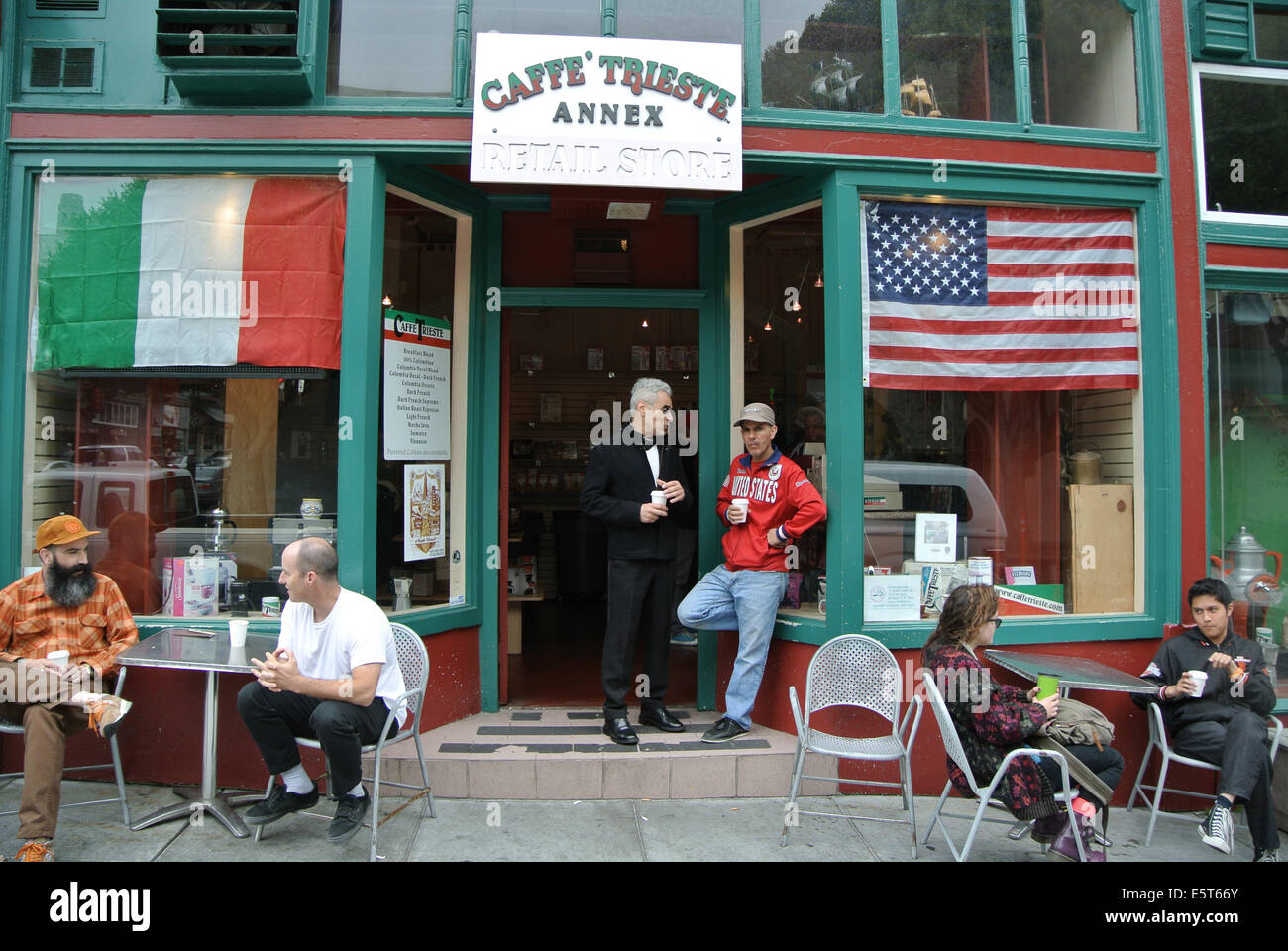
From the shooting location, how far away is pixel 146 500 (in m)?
5.09

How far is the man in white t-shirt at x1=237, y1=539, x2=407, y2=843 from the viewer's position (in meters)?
3.76

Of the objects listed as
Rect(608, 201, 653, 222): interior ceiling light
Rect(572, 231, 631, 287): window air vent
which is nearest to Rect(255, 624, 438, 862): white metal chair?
Rect(572, 231, 631, 287): window air vent

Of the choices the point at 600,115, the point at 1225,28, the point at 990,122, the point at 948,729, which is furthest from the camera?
the point at 1225,28

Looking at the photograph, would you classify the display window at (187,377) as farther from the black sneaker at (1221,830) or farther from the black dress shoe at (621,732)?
the black sneaker at (1221,830)

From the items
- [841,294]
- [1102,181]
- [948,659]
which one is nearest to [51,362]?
[841,294]

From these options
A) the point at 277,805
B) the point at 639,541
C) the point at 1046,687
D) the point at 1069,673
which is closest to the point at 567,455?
the point at 639,541

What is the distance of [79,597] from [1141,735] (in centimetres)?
605

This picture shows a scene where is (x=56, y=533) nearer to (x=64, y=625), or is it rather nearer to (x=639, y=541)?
(x=64, y=625)

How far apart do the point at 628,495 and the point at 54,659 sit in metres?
3.06

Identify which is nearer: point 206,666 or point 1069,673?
point 206,666

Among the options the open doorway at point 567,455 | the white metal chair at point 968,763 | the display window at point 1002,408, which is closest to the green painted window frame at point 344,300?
the open doorway at point 567,455

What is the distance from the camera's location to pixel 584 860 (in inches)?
158

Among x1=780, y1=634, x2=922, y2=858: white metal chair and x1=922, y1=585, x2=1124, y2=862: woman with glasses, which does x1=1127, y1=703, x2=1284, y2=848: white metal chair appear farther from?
x1=780, y1=634, x2=922, y2=858: white metal chair

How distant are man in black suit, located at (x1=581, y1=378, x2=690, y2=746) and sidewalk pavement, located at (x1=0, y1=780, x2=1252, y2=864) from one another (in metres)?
0.70
